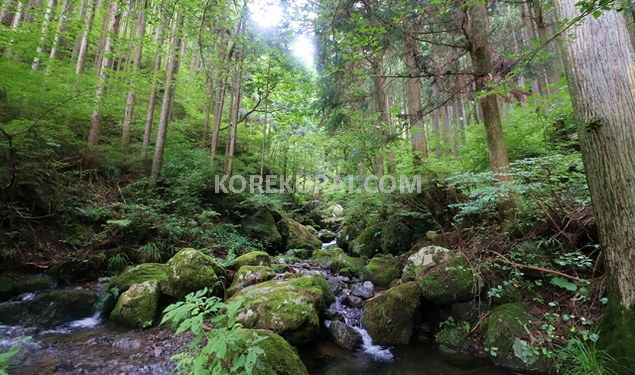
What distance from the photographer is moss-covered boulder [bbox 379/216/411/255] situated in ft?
27.1

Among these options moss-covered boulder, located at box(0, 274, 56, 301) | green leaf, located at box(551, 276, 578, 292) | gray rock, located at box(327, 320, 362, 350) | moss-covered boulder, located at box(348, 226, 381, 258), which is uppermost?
moss-covered boulder, located at box(348, 226, 381, 258)

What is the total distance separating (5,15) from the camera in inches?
286

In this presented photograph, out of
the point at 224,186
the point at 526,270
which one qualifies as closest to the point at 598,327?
the point at 526,270

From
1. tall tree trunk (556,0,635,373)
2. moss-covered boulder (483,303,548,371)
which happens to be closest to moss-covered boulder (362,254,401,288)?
moss-covered boulder (483,303,548,371)

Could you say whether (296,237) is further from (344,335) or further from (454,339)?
(454,339)

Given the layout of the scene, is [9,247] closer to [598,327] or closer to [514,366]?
[514,366]

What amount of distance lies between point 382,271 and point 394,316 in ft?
6.98

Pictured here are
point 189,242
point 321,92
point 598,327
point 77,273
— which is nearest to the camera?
point 598,327

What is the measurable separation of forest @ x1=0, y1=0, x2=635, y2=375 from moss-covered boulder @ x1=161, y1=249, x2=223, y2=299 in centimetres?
5

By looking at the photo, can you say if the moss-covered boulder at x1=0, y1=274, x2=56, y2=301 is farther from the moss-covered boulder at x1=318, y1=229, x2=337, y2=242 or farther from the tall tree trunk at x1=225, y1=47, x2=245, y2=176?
the moss-covered boulder at x1=318, y1=229, x2=337, y2=242

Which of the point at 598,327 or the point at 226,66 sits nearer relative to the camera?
the point at 598,327

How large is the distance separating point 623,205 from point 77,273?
9210mm

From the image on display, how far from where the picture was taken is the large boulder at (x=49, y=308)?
16.0ft

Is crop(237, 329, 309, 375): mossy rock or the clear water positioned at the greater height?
crop(237, 329, 309, 375): mossy rock
